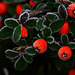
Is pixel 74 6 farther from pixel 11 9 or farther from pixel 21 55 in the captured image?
pixel 11 9

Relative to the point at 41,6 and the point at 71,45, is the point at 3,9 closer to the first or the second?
the point at 41,6

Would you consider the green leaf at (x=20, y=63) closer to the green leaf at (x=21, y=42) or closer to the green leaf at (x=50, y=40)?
the green leaf at (x=21, y=42)

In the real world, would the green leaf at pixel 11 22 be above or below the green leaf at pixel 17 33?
above

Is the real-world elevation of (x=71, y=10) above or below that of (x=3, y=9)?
below

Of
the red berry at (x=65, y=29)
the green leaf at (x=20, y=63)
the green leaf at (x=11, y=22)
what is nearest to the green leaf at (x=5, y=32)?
the green leaf at (x=11, y=22)

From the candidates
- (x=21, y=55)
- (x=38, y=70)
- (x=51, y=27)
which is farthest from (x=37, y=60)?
(x=51, y=27)

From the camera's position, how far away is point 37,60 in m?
1.04

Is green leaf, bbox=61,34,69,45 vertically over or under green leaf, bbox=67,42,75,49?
over

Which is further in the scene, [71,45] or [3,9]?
[3,9]

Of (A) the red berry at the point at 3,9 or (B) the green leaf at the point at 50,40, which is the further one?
(A) the red berry at the point at 3,9

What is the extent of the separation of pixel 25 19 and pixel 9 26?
0.09m

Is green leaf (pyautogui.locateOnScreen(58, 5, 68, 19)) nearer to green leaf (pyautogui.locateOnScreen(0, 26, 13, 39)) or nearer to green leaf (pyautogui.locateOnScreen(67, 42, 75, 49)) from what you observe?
green leaf (pyautogui.locateOnScreen(67, 42, 75, 49))

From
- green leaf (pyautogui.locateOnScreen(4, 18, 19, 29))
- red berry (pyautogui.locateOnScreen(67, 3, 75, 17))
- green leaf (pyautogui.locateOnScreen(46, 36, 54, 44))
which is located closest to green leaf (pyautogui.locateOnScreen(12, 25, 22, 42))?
green leaf (pyautogui.locateOnScreen(4, 18, 19, 29))

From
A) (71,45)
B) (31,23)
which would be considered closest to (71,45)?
(71,45)
